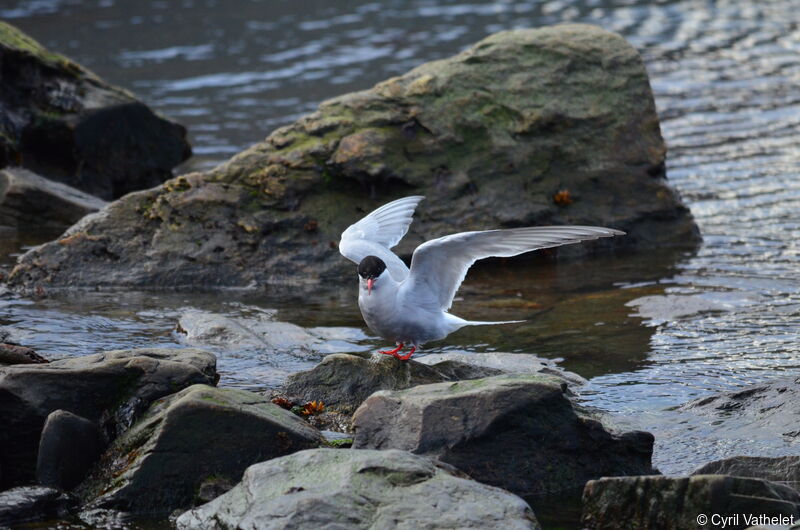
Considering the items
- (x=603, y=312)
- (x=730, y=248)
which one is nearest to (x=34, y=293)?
(x=603, y=312)

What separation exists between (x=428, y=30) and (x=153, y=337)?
54.7 feet

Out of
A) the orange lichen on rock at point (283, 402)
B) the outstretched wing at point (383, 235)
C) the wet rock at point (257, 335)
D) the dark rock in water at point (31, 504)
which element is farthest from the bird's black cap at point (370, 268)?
the dark rock in water at point (31, 504)

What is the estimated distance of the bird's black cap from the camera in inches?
283

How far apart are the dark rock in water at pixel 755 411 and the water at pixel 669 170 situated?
9cm

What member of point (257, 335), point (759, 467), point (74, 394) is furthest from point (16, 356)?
point (759, 467)

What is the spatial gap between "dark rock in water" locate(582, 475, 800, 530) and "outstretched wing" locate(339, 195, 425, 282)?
275 cm

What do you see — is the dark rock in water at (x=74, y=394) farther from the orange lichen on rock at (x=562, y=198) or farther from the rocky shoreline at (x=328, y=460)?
the orange lichen on rock at (x=562, y=198)

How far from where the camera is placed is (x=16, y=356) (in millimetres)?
7145

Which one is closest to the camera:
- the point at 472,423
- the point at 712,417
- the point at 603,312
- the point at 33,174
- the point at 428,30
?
the point at 472,423

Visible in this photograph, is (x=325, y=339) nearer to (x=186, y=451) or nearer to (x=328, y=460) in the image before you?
(x=186, y=451)

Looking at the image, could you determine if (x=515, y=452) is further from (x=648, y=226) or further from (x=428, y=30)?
(x=428, y=30)

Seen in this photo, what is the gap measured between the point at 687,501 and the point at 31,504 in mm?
3652

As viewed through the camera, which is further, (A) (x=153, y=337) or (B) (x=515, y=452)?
(A) (x=153, y=337)

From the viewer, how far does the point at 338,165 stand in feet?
36.3
